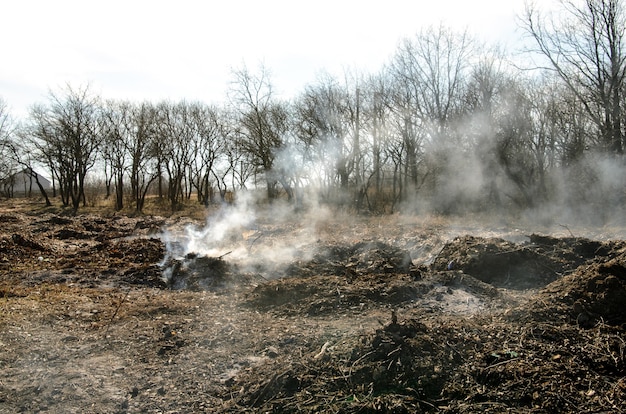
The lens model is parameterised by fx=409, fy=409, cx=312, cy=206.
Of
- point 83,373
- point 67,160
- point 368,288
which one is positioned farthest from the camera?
point 67,160

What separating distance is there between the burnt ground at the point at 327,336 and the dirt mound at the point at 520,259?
36 mm

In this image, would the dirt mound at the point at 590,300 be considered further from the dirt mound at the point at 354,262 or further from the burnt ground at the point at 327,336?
the dirt mound at the point at 354,262

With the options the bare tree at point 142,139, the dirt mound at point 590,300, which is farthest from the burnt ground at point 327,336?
the bare tree at point 142,139

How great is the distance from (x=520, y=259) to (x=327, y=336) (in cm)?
501

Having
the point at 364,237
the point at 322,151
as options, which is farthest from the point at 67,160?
the point at 364,237

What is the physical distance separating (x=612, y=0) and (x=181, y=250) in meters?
18.1

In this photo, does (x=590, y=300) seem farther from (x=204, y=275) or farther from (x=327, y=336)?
(x=204, y=275)

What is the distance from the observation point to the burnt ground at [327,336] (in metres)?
3.41

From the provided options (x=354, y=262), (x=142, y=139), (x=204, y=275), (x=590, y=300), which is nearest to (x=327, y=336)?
(x=590, y=300)

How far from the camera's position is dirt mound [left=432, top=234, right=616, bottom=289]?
7555 mm

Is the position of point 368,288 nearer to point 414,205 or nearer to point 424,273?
point 424,273

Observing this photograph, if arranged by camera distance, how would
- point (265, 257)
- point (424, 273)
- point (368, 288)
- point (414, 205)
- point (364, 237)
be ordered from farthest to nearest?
point (414, 205), point (364, 237), point (265, 257), point (424, 273), point (368, 288)

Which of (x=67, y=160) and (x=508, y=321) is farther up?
(x=67, y=160)

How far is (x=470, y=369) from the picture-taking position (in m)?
3.58
